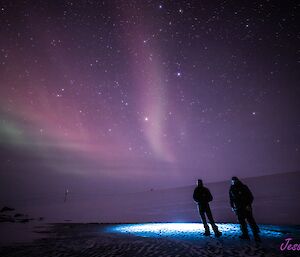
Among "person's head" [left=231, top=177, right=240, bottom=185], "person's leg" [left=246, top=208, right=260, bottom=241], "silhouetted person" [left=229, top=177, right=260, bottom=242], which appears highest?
"person's head" [left=231, top=177, right=240, bottom=185]

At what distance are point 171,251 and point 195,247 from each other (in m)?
0.97

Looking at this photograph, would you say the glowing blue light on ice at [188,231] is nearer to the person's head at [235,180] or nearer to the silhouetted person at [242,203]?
the silhouetted person at [242,203]

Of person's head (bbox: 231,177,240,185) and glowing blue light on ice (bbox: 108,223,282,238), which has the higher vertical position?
person's head (bbox: 231,177,240,185)

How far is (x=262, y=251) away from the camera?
8.06 m

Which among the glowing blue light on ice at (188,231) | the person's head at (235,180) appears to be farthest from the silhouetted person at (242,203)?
the glowing blue light on ice at (188,231)

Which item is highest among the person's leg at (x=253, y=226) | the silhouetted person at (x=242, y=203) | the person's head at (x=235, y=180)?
the person's head at (x=235, y=180)

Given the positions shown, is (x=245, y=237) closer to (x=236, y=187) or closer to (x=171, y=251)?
(x=236, y=187)

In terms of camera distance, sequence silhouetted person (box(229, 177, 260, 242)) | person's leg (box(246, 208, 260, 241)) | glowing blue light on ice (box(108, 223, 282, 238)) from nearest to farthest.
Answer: person's leg (box(246, 208, 260, 241)) < silhouetted person (box(229, 177, 260, 242)) < glowing blue light on ice (box(108, 223, 282, 238))

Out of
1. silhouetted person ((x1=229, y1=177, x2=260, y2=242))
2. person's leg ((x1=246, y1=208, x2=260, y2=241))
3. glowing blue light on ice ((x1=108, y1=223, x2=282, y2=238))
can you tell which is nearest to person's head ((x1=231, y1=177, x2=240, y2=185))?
silhouetted person ((x1=229, y1=177, x2=260, y2=242))

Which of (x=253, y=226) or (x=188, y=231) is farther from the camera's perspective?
(x=188, y=231)

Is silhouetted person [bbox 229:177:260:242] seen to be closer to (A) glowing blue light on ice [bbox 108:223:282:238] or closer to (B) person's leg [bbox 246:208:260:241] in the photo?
(B) person's leg [bbox 246:208:260:241]

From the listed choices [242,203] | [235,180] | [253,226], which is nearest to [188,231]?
[242,203]

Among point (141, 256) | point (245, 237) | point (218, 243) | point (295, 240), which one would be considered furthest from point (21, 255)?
point (295, 240)

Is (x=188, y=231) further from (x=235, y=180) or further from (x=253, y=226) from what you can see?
(x=235, y=180)
